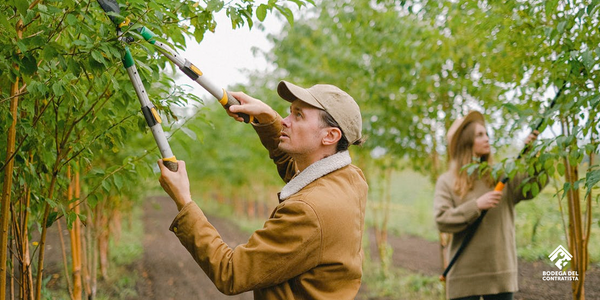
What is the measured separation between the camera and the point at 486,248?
139 inches

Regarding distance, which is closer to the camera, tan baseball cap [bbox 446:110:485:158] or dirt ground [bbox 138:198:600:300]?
tan baseball cap [bbox 446:110:485:158]

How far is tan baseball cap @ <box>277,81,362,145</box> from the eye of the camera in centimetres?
197

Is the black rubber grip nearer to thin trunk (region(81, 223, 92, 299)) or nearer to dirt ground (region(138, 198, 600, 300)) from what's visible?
thin trunk (region(81, 223, 92, 299))

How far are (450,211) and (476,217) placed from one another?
233mm

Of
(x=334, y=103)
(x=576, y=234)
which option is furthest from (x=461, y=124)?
(x=334, y=103)

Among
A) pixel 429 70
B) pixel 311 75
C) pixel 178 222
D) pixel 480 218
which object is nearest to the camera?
pixel 178 222

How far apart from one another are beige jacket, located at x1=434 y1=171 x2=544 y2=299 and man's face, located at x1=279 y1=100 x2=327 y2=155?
198 cm

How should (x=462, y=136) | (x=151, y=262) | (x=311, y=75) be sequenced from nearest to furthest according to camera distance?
(x=462, y=136) < (x=311, y=75) < (x=151, y=262)

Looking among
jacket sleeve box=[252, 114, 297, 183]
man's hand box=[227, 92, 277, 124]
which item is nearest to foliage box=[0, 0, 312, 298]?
man's hand box=[227, 92, 277, 124]

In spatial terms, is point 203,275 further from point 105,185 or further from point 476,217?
point 105,185

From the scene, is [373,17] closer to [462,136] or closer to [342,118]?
[462,136]

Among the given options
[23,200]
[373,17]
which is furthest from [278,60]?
[23,200]

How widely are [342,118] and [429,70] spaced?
3642 mm

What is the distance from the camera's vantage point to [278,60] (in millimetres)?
9086
